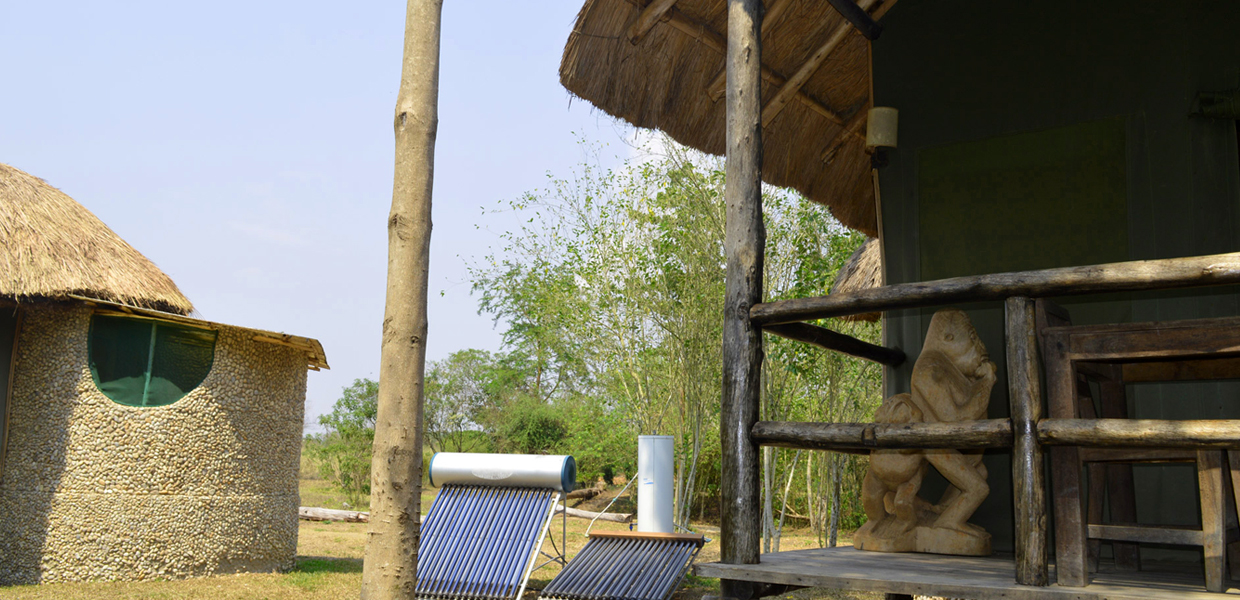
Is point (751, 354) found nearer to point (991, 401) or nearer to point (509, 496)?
point (991, 401)

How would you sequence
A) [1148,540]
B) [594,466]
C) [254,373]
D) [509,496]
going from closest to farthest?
1. [1148,540]
2. [509,496]
3. [254,373]
4. [594,466]

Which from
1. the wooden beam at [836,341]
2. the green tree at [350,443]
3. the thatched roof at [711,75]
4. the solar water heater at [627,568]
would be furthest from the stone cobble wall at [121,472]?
the green tree at [350,443]

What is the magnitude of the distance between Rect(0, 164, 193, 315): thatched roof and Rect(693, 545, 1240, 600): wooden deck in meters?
5.58

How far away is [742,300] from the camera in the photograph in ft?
11.7

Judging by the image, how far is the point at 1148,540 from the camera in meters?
2.80

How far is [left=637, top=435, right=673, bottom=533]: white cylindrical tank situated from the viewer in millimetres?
5871

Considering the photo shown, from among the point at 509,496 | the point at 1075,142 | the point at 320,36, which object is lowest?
the point at 509,496

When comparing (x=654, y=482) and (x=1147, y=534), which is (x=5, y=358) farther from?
(x=1147, y=534)

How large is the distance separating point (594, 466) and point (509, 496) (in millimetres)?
10243

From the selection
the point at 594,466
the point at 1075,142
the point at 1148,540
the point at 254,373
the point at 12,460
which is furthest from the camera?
the point at 594,466

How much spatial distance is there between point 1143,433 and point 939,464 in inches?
71.8

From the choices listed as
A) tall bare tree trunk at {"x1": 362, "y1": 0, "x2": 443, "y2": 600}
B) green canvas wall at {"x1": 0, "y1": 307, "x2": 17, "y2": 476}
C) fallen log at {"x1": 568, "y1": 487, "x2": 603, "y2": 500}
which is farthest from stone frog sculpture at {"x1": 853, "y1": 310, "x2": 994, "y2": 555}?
fallen log at {"x1": 568, "y1": 487, "x2": 603, "y2": 500}

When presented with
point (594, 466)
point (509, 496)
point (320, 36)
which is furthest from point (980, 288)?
point (594, 466)

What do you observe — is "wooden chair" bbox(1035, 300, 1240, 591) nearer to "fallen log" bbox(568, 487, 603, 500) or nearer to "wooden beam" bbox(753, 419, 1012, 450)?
"wooden beam" bbox(753, 419, 1012, 450)
